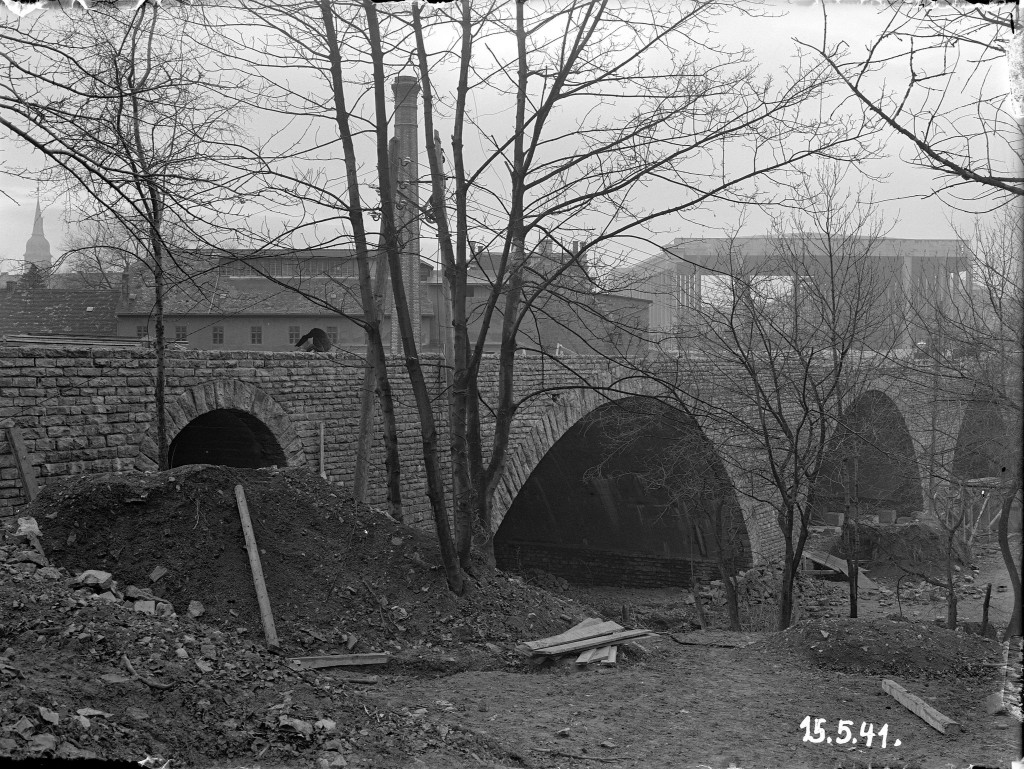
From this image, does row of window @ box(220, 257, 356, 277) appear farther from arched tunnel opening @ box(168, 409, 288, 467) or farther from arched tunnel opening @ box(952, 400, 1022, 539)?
arched tunnel opening @ box(952, 400, 1022, 539)

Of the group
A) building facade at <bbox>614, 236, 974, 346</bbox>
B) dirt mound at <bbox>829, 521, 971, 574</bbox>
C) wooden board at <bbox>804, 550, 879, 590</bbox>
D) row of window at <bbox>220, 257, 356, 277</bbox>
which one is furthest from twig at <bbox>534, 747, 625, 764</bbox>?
dirt mound at <bbox>829, 521, 971, 574</bbox>

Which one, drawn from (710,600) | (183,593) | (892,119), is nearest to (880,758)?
(892,119)

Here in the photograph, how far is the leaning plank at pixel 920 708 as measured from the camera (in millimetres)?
5398

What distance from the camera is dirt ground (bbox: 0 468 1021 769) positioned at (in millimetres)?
4039

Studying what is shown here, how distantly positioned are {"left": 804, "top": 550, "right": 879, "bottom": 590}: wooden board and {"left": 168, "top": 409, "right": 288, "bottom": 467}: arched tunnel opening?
14.0 metres

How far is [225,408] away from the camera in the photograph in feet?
31.2

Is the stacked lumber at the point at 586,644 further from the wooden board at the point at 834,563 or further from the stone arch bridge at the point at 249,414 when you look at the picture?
the wooden board at the point at 834,563

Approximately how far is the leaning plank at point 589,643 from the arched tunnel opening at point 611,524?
1044 cm

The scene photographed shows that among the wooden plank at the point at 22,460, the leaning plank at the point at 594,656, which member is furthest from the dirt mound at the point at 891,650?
the wooden plank at the point at 22,460

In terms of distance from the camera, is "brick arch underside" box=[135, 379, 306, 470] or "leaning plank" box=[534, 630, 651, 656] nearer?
"leaning plank" box=[534, 630, 651, 656]

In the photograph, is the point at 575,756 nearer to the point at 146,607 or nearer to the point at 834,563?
the point at 146,607

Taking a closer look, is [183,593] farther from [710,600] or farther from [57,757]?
[710,600]

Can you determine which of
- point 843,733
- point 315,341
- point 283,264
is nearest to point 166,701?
point 843,733

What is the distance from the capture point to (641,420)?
17141 mm
